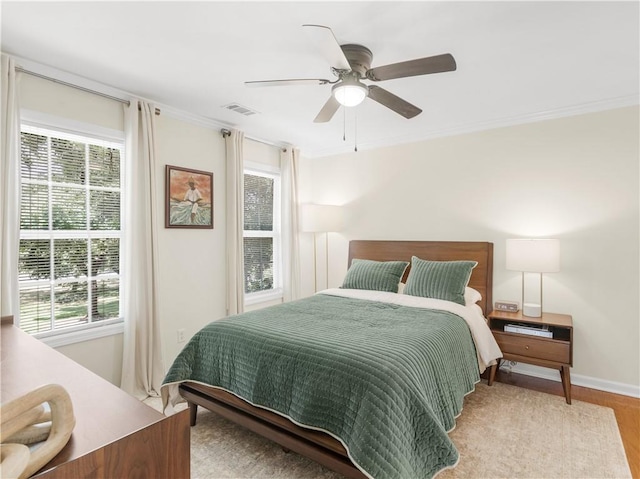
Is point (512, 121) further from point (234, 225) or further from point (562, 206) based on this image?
point (234, 225)

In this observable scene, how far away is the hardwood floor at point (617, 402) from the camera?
7.25ft

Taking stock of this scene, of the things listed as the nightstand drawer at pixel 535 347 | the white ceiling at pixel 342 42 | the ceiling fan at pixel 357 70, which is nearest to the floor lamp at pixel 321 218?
the white ceiling at pixel 342 42

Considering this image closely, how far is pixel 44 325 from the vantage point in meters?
2.59

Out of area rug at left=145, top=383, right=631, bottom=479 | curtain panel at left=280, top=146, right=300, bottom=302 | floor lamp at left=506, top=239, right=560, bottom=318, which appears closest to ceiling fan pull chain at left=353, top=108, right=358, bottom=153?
curtain panel at left=280, top=146, right=300, bottom=302

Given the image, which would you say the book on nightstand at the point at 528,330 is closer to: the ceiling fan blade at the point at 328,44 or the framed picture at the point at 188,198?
the ceiling fan blade at the point at 328,44

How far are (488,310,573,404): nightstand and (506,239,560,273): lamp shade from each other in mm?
441

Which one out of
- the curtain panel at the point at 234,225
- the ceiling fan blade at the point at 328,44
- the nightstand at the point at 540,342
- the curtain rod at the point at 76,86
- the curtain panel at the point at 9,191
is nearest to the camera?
the ceiling fan blade at the point at 328,44

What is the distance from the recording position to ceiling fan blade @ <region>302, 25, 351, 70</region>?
1634mm

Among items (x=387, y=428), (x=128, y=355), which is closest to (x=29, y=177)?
(x=128, y=355)

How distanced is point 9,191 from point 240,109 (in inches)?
74.3

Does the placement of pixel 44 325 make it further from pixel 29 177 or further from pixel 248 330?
pixel 248 330

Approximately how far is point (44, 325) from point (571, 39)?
158 inches

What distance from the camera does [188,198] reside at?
3467 mm

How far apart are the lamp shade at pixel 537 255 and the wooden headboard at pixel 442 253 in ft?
1.56
